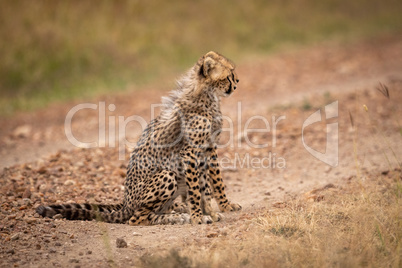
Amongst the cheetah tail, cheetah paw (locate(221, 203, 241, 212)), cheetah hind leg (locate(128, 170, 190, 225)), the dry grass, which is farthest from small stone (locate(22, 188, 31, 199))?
the dry grass

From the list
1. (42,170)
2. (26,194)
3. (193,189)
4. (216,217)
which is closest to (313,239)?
(216,217)

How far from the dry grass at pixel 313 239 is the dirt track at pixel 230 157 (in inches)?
9.2

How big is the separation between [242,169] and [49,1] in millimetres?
9899

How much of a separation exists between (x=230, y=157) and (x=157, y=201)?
2417 mm

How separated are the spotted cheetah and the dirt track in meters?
0.20

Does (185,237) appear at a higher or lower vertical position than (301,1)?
lower

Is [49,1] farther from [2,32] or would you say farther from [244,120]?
[244,120]

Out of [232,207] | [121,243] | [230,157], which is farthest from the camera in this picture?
[230,157]

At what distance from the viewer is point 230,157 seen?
7.29 metres

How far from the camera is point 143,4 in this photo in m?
16.4

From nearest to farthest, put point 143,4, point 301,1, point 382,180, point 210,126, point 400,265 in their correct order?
1. point 400,265
2. point 210,126
3. point 382,180
4. point 143,4
5. point 301,1

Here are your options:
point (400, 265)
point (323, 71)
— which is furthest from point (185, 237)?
point (323, 71)

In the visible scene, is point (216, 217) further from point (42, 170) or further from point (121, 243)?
point (42, 170)

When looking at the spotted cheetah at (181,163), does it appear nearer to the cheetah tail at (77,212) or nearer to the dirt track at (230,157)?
the cheetah tail at (77,212)
